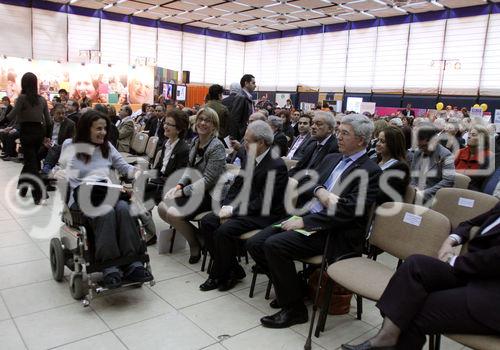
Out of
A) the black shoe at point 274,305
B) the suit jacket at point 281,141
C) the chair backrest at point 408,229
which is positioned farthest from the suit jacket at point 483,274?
the suit jacket at point 281,141

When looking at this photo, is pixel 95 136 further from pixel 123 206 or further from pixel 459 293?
pixel 459 293

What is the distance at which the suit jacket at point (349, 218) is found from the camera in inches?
97.3

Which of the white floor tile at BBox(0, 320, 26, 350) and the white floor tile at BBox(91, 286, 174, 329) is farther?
the white floor tile at BBox(91, 286, 174, 329)

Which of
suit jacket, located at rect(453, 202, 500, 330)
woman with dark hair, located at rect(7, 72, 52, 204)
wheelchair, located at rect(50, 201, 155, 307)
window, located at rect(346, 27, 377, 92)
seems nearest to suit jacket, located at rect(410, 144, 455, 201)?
suit jacket, located at rect(453, 202, 500, 330)

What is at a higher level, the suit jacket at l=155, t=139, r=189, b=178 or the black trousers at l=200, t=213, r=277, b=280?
the suit jacket at l=155, t=139, r=189, b=178

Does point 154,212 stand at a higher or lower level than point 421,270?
lower

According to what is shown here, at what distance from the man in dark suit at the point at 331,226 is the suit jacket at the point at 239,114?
2.78 metres

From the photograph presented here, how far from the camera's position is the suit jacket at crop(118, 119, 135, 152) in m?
6.36

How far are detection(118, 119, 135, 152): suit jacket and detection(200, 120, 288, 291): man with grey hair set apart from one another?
149 inches

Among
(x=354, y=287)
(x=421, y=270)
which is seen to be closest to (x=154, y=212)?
(x=354, y=287)

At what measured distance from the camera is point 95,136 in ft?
9.71

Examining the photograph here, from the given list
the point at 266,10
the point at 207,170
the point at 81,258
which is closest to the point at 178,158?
the point at 207,170

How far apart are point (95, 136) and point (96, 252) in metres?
0.90

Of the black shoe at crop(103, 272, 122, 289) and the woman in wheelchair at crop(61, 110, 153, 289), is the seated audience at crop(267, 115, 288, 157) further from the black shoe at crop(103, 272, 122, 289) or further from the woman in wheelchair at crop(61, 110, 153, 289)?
the black shoe at crop(103, 272, 122, 289)
